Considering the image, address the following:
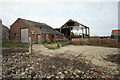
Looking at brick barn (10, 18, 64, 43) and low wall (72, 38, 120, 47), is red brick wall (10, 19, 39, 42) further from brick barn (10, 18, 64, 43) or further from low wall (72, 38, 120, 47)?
low wall (72, 38, 120, 47)

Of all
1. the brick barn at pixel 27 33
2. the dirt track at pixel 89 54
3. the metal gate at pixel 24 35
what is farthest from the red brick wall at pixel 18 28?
the dirt track at pixel 89 54

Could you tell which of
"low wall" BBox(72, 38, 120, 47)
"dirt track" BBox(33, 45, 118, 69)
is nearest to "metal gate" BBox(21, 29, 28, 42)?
"low wall" BBox(72, 38, 120, 47)

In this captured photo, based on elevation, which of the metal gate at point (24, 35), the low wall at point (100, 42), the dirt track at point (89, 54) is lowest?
the dirt track at point (89, 54)

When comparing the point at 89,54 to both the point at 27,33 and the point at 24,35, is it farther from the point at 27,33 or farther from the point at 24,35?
the point at 24,35

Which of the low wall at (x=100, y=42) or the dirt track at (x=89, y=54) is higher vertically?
the low wall at (x=100, y=42)

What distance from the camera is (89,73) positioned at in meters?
3.62

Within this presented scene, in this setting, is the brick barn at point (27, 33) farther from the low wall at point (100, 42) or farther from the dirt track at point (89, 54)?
the dirt track at point (89, 54)

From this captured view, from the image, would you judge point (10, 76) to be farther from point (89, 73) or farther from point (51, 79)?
point (89, 73)

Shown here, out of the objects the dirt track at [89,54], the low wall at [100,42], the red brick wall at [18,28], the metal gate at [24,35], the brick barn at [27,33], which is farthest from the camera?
the metal gate at [24,35]

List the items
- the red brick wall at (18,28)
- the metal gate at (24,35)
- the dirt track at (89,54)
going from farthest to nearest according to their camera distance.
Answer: the metal gate at (24,35), the red brick wall at (18,28), the dirt track at (89,54)

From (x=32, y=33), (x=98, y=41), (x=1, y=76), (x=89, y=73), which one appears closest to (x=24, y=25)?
(x=32, y=33)

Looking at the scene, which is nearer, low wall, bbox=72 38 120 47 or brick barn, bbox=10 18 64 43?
low wall, bbox=72 38 120 47

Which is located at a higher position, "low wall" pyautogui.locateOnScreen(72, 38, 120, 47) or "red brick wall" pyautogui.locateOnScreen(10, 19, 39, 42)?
"red brick wall" pyautogui.locateOnScreen(10, 19, 39, 42)

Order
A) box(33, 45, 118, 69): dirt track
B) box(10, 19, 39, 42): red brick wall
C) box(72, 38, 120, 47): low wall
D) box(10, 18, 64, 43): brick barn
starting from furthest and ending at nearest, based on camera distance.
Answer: box(10, 19, 39, 42): red brick wall → box(10, 18, 64, 43): brick barn → box(72, 38, 120, 47): low wall → box(33, 45, 118, 69): dirt track
